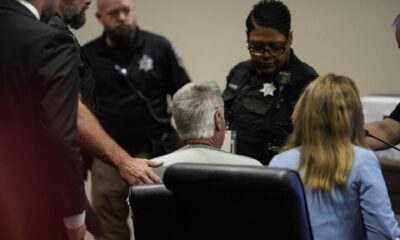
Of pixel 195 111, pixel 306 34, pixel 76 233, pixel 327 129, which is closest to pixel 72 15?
pixel 195 111

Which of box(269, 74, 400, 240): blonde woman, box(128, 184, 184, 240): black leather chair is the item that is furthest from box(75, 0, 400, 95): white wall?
box(128, 184, 184, 240): black leather chair

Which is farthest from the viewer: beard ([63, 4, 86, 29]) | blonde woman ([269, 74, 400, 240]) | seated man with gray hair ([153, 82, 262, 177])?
beard ([63, 4, 86, 29])

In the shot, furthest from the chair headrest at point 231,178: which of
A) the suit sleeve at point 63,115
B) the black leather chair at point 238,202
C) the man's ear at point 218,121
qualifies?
the man's ear at point 218,121

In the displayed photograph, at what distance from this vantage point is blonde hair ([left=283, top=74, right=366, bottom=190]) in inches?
86.0

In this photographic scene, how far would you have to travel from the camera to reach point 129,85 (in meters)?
3.77

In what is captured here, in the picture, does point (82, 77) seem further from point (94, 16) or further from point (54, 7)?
point (94, 16)

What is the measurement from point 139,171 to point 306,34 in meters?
2.13

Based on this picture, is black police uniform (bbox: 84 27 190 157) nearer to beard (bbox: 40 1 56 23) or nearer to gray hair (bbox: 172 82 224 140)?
gray hair (bbox: 172 82 224 140)

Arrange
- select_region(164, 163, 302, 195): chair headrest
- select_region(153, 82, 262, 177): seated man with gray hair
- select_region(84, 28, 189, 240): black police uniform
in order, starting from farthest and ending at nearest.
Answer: select_region(84, 28, 189, 240): black police uniform
select_region(153, 82, 262, 177): seated man with gray hair
select_region(164, 163, 302, 195): chair headrest

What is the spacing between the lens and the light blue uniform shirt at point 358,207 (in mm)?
2123

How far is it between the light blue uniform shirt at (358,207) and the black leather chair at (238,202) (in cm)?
56

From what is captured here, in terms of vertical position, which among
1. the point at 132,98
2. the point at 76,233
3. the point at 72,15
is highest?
the point at 72,15

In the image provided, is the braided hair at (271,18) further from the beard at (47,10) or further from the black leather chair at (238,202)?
the black leather chair at (238,202)

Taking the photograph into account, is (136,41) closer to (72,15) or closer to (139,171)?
(72,15)
